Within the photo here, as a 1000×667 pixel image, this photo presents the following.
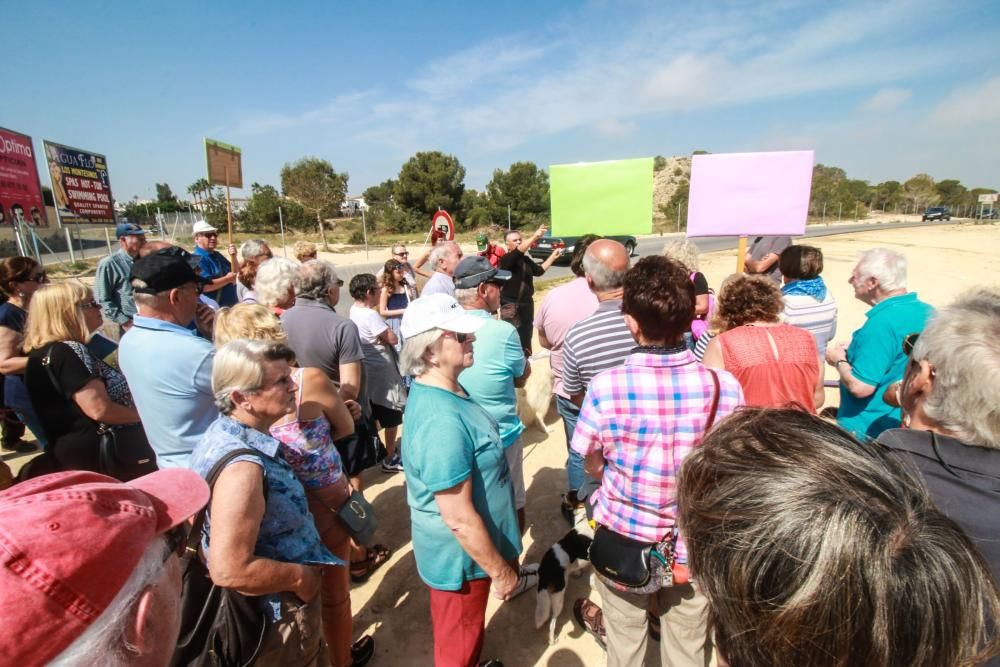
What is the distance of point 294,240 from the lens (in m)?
30.2

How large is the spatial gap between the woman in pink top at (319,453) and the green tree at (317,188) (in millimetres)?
29963

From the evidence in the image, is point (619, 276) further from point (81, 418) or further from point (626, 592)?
point (81, 418)

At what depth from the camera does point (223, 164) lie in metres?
6.99

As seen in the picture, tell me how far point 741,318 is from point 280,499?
7.19 ft

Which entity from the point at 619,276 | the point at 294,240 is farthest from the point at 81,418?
the point at 294,240

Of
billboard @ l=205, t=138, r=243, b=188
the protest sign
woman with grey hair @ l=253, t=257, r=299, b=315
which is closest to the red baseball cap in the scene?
woman with grey hair @ l=253, t=257, r=299, b=315

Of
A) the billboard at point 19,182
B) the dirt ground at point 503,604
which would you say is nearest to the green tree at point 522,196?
the billboard at point 19,182

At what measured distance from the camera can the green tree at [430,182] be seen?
3659 centimetres

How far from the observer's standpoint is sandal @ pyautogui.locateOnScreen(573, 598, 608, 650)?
2.57 metres

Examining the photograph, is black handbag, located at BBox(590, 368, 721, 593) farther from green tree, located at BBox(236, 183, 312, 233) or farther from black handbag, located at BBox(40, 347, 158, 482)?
green tree, located at BBox(236, 183, 312, 233)

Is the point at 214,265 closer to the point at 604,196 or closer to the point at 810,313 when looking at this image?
the point at 604,196

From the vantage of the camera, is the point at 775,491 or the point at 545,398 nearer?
the point at 775,491

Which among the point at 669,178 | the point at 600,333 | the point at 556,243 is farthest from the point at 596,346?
the point at 669,178

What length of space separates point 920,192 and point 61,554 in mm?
89524
